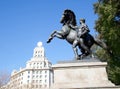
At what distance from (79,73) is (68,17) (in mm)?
3445

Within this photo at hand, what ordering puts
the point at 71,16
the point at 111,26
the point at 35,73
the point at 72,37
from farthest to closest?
the point at 35,73
the point at 111,26
the point at 71,16
the point at 72,37

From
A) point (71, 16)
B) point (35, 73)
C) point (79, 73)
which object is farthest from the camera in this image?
point (35, 73)

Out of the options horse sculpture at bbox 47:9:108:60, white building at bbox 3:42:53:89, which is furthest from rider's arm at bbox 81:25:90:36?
white building at bbox 3:42:53:89

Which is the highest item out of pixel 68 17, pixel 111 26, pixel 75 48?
pixel 111 26

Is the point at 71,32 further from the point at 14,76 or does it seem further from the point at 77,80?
the point at 14,76

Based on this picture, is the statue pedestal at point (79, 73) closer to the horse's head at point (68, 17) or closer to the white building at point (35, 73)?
the horse's head at point (68, 17)

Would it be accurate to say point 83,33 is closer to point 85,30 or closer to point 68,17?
point 85,30

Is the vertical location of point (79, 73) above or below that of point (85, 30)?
below

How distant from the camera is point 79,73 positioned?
13.1 m

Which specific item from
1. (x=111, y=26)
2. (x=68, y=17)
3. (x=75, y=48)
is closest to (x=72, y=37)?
(x=75, y=48)

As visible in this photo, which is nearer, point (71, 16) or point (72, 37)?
point (72, 37)

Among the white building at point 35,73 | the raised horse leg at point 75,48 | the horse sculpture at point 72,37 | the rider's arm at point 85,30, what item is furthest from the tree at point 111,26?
the white building at point 35,73

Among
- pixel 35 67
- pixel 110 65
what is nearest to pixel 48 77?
pixel 35 67

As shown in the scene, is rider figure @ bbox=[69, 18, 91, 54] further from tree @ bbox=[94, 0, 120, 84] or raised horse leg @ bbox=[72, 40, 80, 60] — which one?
tree @ bbox=[94, 0, 120, 84]
